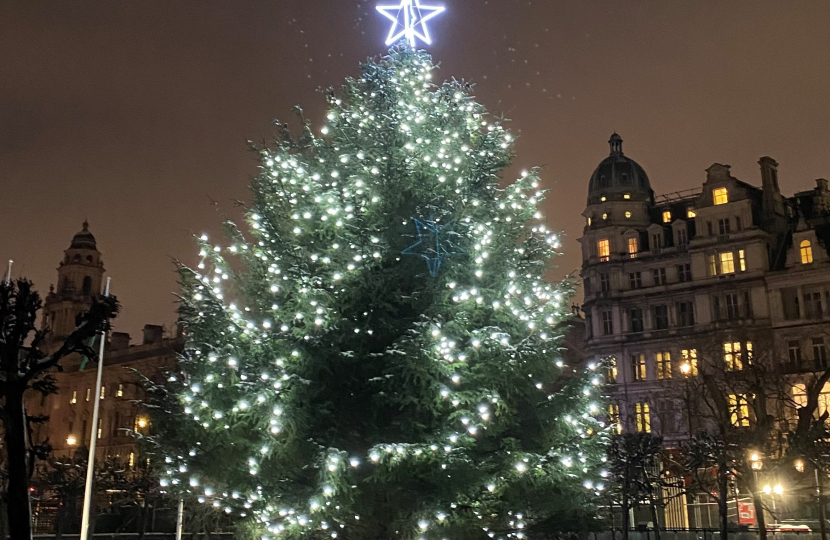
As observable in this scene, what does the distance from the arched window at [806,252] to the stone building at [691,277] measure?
66mm

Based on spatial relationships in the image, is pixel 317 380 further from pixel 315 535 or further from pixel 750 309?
pixel 750 309

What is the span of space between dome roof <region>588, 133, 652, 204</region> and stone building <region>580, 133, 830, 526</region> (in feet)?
0.35

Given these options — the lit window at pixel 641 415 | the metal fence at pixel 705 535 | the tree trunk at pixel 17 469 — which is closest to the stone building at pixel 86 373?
the lit window at pixel 641 415

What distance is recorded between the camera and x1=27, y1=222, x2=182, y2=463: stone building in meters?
78.9

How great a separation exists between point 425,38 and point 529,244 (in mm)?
4868

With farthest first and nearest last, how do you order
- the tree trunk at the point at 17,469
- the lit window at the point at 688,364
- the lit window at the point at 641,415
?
the lit window at the point at 641,415 → the lit window at the point at 688,364 → the tree trunk at the point at 17,469

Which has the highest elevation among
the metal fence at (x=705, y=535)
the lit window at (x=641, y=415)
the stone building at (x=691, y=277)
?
the stone building at (x=691, y=277)

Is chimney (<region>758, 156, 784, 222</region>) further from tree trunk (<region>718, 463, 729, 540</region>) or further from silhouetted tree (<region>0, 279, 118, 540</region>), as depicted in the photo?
silhouetted tree (<region>0, 279, 118, 540</region>)

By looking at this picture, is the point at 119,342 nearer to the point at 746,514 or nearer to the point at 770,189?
the point at 770,189

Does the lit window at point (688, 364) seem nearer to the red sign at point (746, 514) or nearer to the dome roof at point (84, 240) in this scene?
the red sign at point (746, 514)

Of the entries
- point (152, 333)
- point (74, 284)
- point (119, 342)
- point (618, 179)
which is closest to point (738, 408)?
point (618, 179)

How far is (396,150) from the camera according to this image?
51.3ft

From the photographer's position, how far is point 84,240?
108 metres

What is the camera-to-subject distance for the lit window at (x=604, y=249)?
63403 mm
